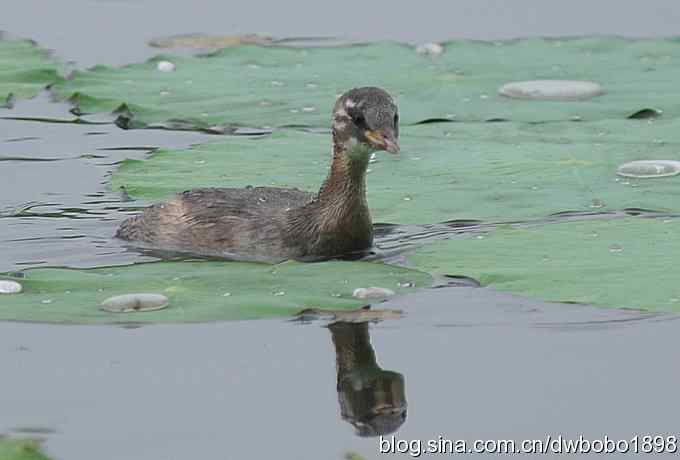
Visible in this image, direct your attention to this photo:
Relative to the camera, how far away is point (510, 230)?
1120 cm

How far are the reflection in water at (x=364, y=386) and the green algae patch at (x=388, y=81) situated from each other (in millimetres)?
4822

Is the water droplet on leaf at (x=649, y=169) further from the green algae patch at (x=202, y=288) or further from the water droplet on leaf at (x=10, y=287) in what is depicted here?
the water droplet on leaf at (x=10, y=287)

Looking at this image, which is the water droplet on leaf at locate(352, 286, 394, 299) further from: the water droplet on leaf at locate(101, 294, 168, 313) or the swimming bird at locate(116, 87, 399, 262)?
the swimming bird at locate(116, 87, 399, 262)

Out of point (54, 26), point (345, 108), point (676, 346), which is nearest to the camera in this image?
point (676, 346)

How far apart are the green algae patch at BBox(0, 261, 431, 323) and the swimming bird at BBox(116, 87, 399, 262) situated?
87cm

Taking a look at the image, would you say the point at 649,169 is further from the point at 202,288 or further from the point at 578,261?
the point at 202,288

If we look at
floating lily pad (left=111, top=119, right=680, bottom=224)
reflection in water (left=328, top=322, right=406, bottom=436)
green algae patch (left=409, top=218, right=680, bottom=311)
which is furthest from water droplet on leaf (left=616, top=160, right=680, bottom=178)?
reflection in water (left=328, top=322, right=406, bottom=436)

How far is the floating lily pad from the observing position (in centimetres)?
1195

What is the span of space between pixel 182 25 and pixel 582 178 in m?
8.15

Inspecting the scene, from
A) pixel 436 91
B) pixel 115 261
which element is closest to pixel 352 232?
pixel 115 261

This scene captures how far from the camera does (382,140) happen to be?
36.4ft

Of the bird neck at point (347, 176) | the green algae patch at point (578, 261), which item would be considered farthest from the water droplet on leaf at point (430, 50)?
the green algae patch at point (578, 261)

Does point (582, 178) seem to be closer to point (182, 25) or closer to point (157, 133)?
point (157, 133)

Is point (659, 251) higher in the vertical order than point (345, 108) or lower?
lower
